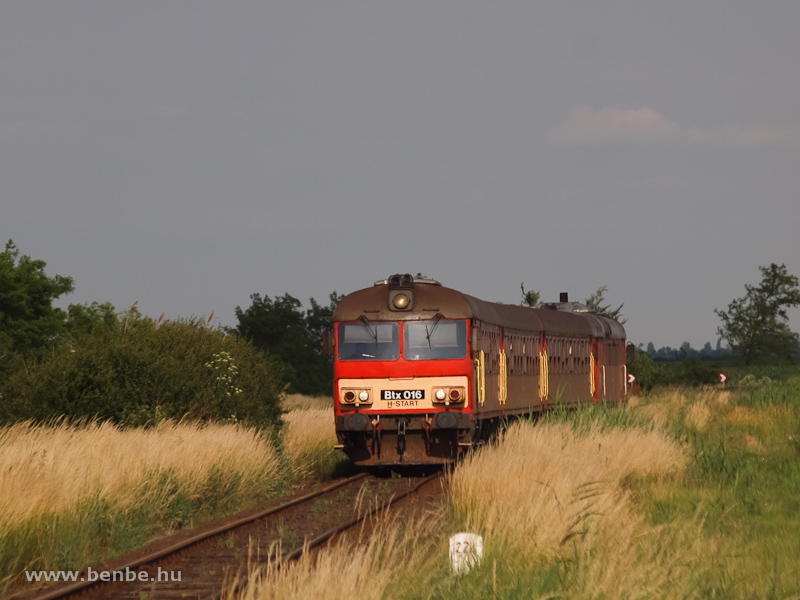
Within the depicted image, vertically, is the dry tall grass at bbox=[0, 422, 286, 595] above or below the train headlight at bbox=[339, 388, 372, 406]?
below

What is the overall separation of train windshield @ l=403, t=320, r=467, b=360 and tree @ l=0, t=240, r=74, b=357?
29846mm

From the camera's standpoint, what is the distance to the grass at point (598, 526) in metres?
7.06

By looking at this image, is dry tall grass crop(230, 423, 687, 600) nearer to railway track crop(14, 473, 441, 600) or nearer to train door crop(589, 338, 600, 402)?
railway track crop(14, 473, 441, 600)

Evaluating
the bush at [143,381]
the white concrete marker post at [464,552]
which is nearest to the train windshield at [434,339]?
the bush at [143,381]

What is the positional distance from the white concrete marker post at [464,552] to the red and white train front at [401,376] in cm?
935

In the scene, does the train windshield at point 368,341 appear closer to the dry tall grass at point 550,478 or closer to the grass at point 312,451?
the grass at point 312,451

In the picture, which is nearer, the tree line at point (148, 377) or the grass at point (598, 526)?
the grass at point (598, 526)

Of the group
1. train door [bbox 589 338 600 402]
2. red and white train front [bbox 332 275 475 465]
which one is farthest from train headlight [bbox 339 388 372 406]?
train door [bbox 589 338 600 402]

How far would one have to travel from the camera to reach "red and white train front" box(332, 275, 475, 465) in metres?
17.4

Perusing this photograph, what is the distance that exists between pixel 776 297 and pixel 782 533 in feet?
286

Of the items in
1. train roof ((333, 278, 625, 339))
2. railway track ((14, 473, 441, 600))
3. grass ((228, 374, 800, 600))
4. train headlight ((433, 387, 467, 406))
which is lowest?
railway track ((14, 473, 441, 600))

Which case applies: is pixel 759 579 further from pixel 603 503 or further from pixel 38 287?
pixel 38 287

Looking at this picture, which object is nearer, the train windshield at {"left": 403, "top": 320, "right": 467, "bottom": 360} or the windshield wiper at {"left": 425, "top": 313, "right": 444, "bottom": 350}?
the train windshield at {"left": 403, "top": 320, "right": 467, "bottom": 360}

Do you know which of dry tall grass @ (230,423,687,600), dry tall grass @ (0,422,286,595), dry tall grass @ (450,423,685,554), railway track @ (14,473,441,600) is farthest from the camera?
dry tall grass @ (0,422,286,595)
